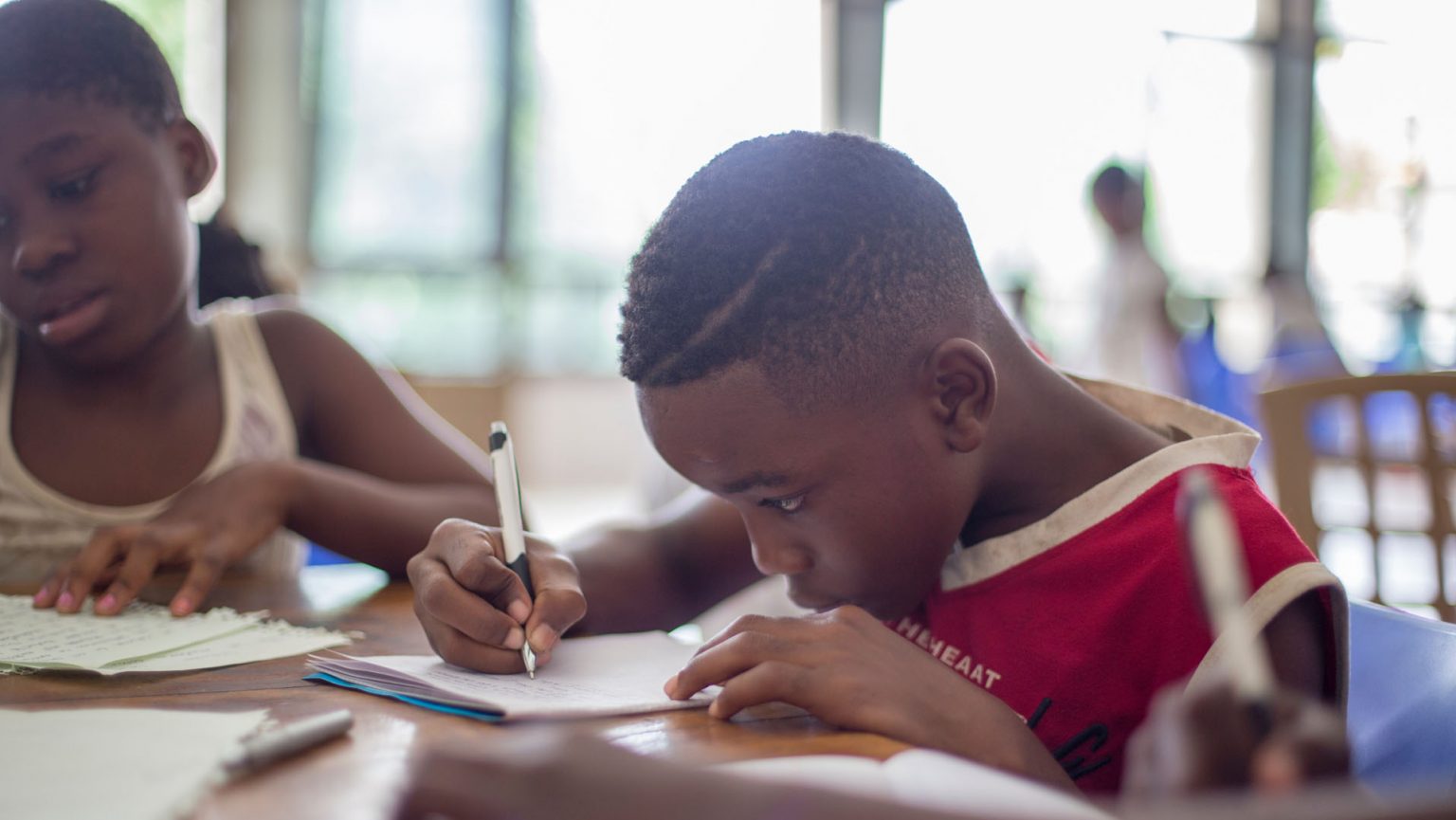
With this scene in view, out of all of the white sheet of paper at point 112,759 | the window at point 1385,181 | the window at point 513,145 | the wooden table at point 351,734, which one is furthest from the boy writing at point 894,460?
the window at point 1385,181

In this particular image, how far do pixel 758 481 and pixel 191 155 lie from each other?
0.76m

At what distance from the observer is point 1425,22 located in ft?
21.7

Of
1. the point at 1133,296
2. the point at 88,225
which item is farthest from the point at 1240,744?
the point at 1133,296

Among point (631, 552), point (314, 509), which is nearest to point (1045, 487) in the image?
point (631, 552)

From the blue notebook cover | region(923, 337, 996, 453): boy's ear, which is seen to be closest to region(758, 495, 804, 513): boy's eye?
region(923, 337, 996, 453): boy's ear

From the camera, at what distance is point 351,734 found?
588mm

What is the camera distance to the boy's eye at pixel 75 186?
102 centimetres

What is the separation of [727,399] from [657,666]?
0.64 feet

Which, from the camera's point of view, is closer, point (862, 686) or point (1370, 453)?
point (862, 686)

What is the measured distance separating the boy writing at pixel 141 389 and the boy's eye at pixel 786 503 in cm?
46

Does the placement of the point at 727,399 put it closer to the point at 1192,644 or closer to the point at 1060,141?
the point at 1192,644

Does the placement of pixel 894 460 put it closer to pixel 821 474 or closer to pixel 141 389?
pixel 821 474

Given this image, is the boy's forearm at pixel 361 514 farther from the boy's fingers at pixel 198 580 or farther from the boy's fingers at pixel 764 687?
the boy's fingers at pixel 764 687

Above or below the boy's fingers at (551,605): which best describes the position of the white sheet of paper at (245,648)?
below
